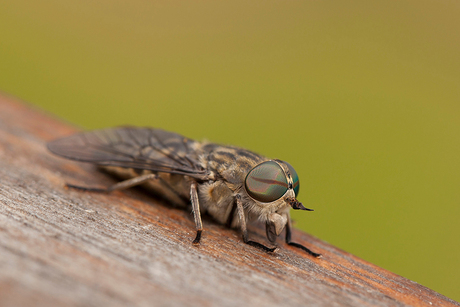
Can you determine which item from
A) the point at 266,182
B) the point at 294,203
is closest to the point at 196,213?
the point at 266,182

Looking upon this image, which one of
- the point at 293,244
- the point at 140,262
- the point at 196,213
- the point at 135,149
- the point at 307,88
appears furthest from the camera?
the point at 307,88

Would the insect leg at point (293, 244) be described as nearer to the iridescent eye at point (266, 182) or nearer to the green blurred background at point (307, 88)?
the iridescent eye at point (266, 182)

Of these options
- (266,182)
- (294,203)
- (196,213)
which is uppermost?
(266,182)

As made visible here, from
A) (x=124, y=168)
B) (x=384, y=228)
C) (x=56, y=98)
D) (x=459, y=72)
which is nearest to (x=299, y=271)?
(x=124, y=168)

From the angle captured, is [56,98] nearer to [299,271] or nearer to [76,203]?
[76,203]

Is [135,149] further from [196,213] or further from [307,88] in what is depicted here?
[307,88]

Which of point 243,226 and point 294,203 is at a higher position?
point 294,203

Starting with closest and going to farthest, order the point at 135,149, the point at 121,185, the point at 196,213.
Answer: the point at 196,213, the point at 121,185, the point at 135,149

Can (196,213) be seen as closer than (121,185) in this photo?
Yes
